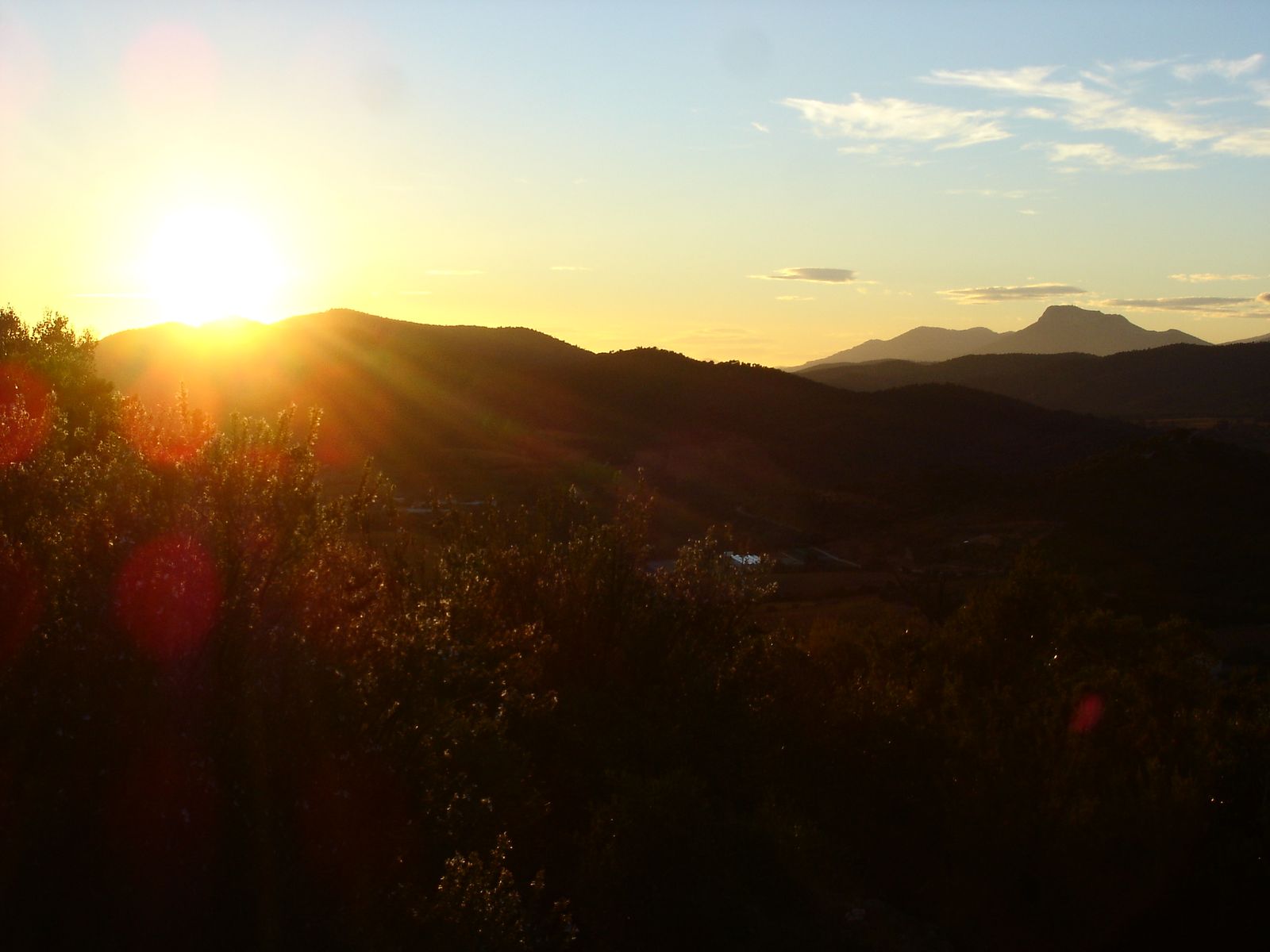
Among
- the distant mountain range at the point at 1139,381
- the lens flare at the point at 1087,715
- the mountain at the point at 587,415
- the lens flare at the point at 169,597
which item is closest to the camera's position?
the lens flare at the point at 169,597

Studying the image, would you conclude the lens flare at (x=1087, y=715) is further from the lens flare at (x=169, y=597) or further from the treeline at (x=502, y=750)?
the lens flare at (x=169, y=597)

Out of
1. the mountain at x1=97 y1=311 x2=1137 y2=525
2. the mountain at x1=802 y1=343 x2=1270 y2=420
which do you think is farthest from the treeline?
the mountain at x1=802 y1=343 x2=1270 y2=420

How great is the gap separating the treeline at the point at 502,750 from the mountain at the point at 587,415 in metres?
35.4

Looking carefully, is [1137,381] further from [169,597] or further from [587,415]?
[169,597]

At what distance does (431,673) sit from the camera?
8781 mm

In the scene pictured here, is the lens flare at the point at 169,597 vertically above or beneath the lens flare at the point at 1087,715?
above

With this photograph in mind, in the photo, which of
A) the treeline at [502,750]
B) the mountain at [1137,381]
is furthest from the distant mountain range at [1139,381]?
the treeline at [502,750]

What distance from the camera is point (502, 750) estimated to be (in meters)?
9.12

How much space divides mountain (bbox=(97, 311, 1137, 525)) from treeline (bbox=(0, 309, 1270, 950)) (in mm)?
35423

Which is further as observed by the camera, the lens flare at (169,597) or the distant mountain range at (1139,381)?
the distant mountain range at (1139,381)

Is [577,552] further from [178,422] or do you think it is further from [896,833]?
[178,422]

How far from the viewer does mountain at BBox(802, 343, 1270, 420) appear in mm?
107812

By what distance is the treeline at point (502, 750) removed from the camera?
6.57m

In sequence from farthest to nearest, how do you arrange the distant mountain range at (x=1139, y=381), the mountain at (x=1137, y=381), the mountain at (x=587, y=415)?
the mountain at (x=1137, y=381) → the distant mountain range at (x=1139, y=381) → the mountain at (x=587, y=415)
